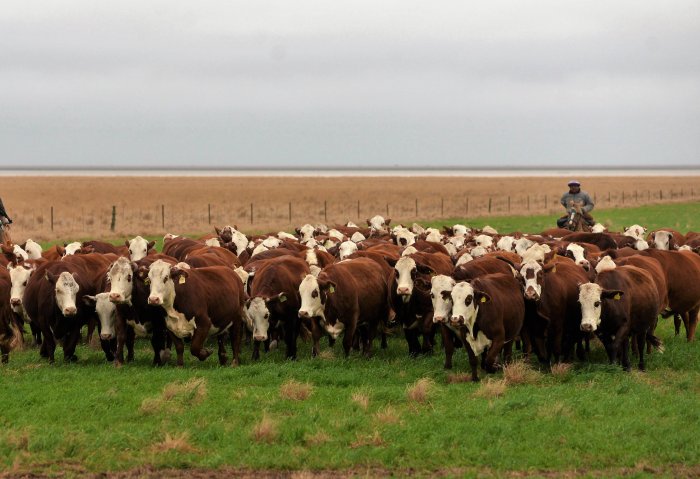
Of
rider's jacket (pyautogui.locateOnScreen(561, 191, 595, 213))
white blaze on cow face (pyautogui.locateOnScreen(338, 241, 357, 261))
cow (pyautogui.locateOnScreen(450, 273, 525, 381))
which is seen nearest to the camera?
cow (pyautogui.locateOnScreen(450, 273, 525, 381))

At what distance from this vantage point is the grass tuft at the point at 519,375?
1162 centimetres

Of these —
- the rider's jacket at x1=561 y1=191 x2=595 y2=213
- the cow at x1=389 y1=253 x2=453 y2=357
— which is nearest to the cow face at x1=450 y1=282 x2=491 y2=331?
the cow at x1=389 y1=253 x2=453 y2=357

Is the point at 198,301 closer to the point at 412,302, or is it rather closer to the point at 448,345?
the point at 412,302

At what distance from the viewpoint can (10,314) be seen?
1380 centimetres

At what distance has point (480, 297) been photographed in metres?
11.8

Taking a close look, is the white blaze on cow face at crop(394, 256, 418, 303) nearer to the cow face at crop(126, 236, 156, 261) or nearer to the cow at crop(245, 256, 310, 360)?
the cow at crop(245, 256, 310, 360)

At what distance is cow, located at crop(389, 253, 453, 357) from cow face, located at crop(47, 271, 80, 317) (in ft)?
14.3

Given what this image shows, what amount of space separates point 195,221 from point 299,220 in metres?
5.18

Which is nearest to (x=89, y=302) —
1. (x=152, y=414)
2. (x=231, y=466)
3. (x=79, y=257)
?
(x=79, y=257)

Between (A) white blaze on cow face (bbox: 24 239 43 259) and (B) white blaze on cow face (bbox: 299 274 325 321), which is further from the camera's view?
(A) white blaze on cow face (bbox: 24 239 43 259)

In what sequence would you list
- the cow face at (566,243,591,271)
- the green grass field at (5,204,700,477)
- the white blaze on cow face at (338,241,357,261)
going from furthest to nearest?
the white blaze on cow face at (338,241,357,261) → the cow face at (566,243,591,271) → the green grass field at (5,204,700,477)

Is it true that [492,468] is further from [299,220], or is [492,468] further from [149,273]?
[299,220]

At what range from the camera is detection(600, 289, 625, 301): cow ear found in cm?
1194

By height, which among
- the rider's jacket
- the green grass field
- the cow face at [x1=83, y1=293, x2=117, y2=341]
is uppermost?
the rider's jacket
